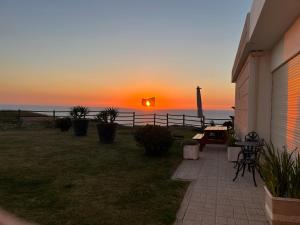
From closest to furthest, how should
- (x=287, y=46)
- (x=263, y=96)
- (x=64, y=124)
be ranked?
(x=287, y=46) → (x=263, y=96) → (x=64, y=124)

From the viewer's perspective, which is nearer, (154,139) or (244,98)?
(154,139)

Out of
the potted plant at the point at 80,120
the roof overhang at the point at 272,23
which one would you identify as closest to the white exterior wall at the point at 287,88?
the roof overhang at the point at 272,23

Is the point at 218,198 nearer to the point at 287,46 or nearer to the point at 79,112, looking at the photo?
the point at 287,46

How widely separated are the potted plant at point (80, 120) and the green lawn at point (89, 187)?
184 inches

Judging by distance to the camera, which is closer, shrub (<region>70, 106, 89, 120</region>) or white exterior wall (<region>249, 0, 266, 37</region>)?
white exterior wall (<region>249, 0, 266, 37</region>)

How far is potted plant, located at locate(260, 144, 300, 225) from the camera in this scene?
354cm

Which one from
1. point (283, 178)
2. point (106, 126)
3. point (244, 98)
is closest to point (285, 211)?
point (283, 178)

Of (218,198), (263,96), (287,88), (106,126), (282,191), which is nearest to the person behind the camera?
(282,191)

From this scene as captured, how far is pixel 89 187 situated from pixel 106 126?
21.2 ft

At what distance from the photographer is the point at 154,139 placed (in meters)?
8.92

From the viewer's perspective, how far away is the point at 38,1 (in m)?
11.5

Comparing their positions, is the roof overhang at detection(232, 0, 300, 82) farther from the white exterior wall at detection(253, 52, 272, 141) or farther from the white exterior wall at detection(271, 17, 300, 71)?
the white exterior wall at detection(253, 52, 272, 141)

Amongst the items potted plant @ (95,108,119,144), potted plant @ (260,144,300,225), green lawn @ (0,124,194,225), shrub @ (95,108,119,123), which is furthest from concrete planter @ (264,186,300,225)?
shrub @ (95,108,119,123)

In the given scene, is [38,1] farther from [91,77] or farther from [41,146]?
[91,77]
